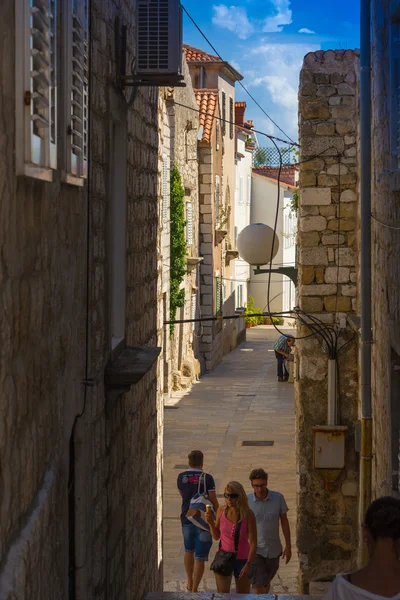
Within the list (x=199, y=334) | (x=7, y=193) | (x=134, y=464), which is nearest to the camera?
(x=7, y=193)

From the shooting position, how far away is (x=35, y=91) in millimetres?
3238

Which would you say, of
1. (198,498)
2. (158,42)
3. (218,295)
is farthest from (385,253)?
(218,295)

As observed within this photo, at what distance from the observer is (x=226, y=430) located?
21.0m

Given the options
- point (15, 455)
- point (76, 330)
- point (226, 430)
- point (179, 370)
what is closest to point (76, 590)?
point (76, 330)

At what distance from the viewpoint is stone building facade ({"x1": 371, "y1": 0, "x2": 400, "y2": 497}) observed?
22.1ft

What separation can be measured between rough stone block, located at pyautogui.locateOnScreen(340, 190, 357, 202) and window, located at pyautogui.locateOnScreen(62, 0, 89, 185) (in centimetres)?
677

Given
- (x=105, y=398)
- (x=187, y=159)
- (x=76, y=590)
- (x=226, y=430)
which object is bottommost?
(x=226, y=430)

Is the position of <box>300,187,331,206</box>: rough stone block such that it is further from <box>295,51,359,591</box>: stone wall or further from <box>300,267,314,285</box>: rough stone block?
<box>300,267,314,285</box>: rough stone block

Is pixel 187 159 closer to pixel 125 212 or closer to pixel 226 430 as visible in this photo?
pixel 226 430

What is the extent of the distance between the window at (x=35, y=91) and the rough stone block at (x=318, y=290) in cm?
772

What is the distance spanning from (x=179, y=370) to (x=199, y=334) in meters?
3.87

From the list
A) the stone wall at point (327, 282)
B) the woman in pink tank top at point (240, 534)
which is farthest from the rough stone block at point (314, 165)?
the woman in pink tank top at point (240, 534)

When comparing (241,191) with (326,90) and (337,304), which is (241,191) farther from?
(337,304)

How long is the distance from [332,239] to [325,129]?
121 cm
